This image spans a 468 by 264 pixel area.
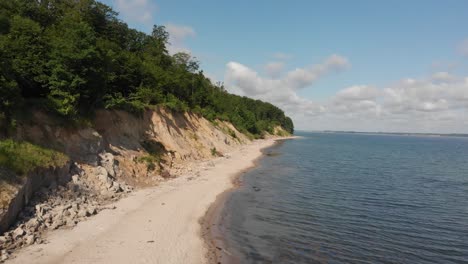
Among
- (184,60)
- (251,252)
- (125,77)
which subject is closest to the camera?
(251,252)

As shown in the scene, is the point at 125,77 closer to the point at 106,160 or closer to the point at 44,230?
the point at 106,160

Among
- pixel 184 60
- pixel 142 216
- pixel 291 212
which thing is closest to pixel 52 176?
pixel 142 216

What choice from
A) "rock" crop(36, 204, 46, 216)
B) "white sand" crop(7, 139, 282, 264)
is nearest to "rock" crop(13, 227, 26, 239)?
"white sand" crop(7, 139, 282, 264)

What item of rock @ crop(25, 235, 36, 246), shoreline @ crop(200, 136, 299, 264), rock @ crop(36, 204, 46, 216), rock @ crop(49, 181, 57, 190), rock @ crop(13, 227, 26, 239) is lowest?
shoreline @ crop(200, 136, 299, 264)

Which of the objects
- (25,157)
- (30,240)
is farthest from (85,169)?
(30,240)

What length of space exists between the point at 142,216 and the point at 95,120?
12.5 metres

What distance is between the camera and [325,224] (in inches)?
739

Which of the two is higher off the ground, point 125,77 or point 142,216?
point 125,77

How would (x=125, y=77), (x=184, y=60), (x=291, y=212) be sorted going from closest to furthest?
(x=291, y=212)
(x=125, y=77)
(x=184, y=60)

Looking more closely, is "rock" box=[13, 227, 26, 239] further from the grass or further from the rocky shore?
the grass

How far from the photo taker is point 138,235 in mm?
15164

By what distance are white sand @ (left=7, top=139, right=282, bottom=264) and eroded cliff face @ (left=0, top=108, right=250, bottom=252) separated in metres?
1.05

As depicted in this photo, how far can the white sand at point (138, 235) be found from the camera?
502 inches

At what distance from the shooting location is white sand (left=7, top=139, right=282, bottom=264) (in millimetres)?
12758
